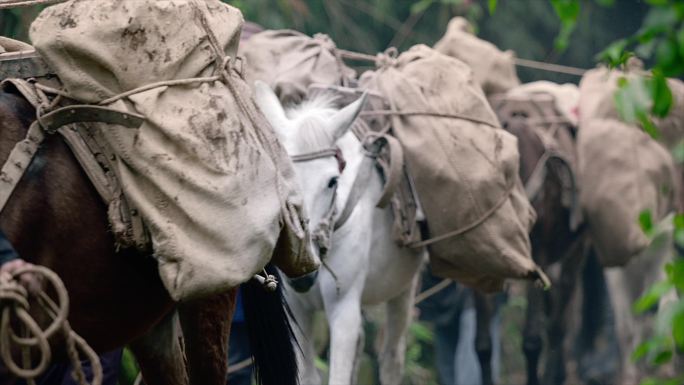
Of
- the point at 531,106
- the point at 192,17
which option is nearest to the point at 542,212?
the point at 531,106

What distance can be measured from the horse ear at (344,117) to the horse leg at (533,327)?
3.45 m

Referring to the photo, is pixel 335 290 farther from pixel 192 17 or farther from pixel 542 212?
pixel 542 212

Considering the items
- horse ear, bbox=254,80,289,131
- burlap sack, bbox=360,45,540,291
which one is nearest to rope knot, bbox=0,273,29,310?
horse ear, bbox=254,80,289,131

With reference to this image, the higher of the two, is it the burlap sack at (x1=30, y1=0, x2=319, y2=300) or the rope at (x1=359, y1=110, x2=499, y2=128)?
the burlap sack at (x1=30, y1=0, x2=319, y2=300)

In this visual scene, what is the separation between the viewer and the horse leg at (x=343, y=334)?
4.80 meters

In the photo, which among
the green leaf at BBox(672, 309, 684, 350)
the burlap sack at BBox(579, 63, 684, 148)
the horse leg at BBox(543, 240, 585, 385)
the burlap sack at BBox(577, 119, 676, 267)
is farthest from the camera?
the horse leg at BBox(543, 240, 585, 385)

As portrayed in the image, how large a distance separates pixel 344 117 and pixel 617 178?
2.79 meters

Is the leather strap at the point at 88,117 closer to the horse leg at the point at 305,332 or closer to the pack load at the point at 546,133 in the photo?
the horse leg at the point at 305,332

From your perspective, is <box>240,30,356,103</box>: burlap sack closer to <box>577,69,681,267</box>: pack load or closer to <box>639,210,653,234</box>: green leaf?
<box>577,69,681,267</box>: pack load

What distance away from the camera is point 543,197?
7168 mm

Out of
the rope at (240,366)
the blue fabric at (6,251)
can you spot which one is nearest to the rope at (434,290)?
the rope at (240,366)

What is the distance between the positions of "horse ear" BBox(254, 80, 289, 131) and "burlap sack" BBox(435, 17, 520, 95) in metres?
2.56

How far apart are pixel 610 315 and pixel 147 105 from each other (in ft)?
25.2

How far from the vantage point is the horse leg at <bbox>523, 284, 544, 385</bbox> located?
777 centimetres
